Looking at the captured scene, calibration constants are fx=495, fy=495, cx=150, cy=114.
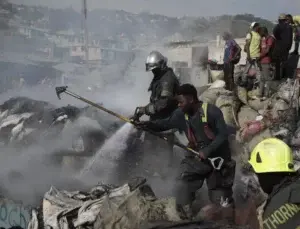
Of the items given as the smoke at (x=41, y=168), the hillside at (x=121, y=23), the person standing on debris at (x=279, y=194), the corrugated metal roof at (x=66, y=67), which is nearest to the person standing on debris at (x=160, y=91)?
the smoke at (x=41, y=168)

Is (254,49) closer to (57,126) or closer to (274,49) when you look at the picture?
(274,49)

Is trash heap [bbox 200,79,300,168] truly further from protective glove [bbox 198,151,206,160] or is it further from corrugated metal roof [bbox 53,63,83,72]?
corrugated metal roof [bbox 53,63,83,72]

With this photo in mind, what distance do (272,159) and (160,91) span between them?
3319mm

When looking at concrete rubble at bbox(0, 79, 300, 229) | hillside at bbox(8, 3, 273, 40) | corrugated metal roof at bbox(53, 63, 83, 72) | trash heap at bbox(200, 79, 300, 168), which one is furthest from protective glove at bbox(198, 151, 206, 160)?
corrugated metal roof at bbox(53, 63, 83, 72)

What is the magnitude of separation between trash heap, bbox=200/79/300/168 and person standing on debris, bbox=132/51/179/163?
1.86 meters

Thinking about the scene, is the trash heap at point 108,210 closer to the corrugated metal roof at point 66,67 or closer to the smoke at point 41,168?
the smoke at point 41,168

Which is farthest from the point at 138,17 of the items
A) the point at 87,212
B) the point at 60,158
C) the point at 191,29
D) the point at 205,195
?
the point at 87,212

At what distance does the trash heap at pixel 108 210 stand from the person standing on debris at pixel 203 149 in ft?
1.61

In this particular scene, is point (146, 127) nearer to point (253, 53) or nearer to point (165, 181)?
point (165, 181)

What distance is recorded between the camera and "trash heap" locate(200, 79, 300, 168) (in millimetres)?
7684

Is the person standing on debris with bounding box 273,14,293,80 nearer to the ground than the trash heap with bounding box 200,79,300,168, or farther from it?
farther from it

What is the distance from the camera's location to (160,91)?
623 cm

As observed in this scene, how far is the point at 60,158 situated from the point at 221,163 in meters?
3.19

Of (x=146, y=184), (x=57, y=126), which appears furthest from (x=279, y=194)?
(x=57, y=126)
